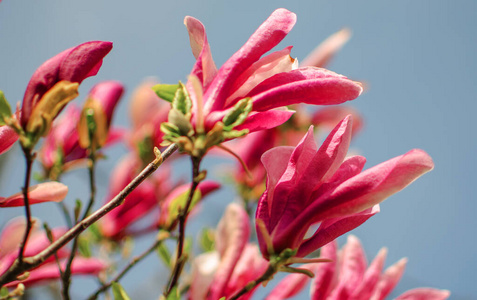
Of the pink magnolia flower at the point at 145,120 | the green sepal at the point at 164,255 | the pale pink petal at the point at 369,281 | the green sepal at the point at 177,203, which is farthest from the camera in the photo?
the pink magnolia flower at the point at 145,120

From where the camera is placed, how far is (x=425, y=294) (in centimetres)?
75

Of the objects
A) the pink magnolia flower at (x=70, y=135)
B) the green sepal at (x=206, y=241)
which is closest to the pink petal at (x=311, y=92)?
the pink magnolia flower at (x=70, y=135)

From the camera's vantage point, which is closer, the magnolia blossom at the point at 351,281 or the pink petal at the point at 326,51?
the magnolia blossom at the point at 351,281

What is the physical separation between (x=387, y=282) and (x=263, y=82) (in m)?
0.42

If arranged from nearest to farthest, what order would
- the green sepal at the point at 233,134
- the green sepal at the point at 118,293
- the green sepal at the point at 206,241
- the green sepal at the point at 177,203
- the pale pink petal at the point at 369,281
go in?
the green sepal at the point at 233,134, the green sepal at the point at 118,293, the pale pink petal at the point at 369,281, the green sepal at the point at 177,203, the green sepal at the point at 206,241

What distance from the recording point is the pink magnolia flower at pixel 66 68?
52 centimetres

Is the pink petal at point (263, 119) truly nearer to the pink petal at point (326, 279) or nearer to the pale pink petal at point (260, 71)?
the pale pink petal at point (260, 71)

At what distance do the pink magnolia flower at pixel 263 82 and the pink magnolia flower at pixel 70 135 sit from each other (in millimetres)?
411

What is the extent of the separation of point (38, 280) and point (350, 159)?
51cm

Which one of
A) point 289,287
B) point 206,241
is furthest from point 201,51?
point 206,241

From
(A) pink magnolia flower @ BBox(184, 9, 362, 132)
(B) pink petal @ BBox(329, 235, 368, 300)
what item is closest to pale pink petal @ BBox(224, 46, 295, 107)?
(A) pink magnolia flower @ BBox(184, 9, 362, 132)

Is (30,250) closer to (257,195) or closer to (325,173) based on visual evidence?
(325,173)

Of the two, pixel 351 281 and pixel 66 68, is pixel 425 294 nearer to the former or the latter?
pixel 351 281

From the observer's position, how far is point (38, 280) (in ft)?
2.39
